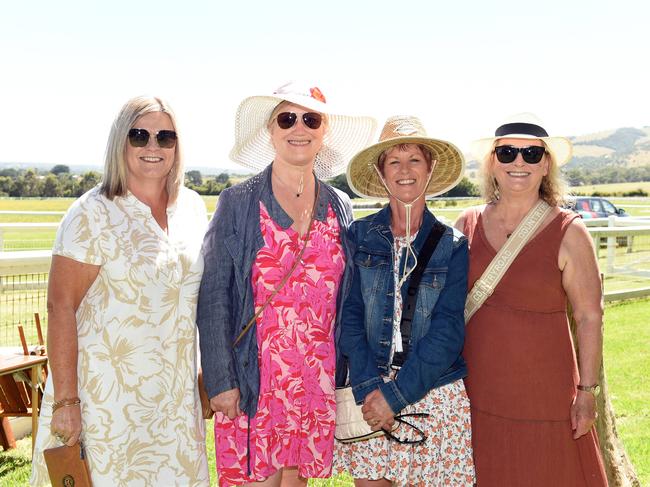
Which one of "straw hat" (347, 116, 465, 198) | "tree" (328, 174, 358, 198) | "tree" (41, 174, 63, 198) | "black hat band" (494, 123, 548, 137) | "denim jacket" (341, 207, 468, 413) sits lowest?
"tree" (41, 174, 63, 198)

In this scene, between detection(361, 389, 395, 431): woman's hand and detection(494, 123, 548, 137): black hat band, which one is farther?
detection(494, 123, 548, 137): black hat band

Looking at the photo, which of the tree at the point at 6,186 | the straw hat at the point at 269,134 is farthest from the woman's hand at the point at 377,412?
the tree at the point at 6,186

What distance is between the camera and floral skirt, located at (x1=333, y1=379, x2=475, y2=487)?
2.97 m

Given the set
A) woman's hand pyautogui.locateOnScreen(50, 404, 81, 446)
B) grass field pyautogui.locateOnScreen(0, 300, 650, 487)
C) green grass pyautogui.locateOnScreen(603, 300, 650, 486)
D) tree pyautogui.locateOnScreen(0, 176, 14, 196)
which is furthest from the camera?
tree pyautogui.locateOnScreen(0, 176, 14, 196)

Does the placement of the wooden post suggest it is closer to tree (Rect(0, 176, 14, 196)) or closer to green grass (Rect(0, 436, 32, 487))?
green grass (Rect(0, 436, 32, 487))

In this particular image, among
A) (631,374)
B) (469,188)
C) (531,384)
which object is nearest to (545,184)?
(531,384)

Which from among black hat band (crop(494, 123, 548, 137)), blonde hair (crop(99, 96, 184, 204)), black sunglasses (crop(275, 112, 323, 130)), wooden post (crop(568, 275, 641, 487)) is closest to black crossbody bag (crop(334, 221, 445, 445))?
black hat band (crop(494, 123, 548, 137))

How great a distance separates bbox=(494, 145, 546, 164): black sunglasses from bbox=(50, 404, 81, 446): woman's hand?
87.8 inches

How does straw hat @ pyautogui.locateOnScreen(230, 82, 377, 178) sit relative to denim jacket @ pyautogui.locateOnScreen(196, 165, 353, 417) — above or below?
above

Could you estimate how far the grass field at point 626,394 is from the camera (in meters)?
5.18

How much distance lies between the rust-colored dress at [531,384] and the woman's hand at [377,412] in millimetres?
501

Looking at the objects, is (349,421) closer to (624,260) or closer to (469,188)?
(624,260)

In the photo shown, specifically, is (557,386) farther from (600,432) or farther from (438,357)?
(600,432)

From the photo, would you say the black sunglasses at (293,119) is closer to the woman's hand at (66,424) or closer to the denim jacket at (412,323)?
the denim jacket at (412,323)
